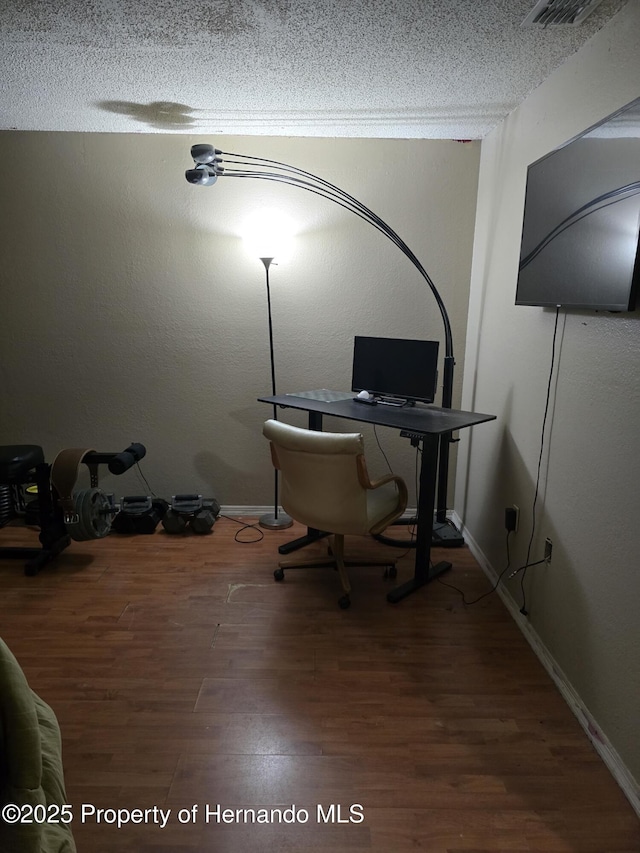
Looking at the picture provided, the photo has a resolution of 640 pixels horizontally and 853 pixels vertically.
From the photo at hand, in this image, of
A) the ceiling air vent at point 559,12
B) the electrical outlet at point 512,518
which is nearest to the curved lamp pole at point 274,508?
the electrical outlet at point 512,518

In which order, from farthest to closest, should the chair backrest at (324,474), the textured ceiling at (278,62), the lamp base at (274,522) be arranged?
the lamp base at (274,522), the chair backrest at (324,474), the textured ceiling at (278,62)

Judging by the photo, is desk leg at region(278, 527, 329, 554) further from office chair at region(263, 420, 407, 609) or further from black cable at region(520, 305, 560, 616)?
black cable at region(520, 305, 560, 616)

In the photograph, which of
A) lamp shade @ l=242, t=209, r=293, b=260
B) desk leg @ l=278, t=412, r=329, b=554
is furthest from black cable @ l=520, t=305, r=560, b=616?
lamp shade @ l=242, t=209, r=293, b=260

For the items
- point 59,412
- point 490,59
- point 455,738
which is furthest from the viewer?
point 59,412

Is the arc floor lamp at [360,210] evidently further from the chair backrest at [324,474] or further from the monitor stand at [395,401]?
the chair backrest at [324,474]

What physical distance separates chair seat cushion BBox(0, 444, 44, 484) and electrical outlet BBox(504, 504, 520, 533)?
247 cm

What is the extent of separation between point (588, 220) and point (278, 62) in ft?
4.57

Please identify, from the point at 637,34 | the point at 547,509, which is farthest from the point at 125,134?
the point at 547,509

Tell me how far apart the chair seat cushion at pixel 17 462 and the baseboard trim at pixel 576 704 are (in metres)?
2.51

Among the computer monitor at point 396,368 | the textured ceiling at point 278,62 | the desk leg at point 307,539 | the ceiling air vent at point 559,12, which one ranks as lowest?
the desk leg at point 307,539

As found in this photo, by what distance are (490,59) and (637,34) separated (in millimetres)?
646

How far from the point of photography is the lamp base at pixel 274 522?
355cm

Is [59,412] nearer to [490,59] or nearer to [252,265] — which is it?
[252,265]

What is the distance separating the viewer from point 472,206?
3.32 meters
